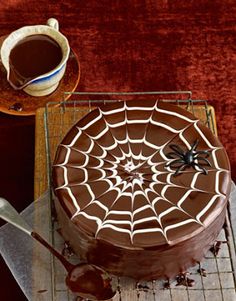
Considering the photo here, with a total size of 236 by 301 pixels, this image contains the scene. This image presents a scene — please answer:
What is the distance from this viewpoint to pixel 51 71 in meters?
1.61

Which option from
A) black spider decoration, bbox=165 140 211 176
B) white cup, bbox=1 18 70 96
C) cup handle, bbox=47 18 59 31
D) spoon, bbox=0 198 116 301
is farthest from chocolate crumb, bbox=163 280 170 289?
cup handle, bbox=47 18 59 31

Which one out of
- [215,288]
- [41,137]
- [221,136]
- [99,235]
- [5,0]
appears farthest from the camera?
[5,0]

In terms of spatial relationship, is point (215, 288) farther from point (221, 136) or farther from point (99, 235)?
point (221, 136)

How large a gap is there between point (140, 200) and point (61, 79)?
545mm

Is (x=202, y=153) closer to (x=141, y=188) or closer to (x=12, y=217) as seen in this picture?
(x=141, y=188)

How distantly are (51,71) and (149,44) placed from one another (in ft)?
1.24

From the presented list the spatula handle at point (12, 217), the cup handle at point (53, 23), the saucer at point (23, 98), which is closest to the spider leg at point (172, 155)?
the spatula handle at point (12, 217)

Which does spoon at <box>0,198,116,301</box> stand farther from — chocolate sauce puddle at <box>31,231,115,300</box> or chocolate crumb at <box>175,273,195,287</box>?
chocolate crumb at <box>175,273,195,287</box>

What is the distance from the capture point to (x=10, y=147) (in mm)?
1721

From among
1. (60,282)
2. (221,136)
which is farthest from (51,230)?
(221,136)

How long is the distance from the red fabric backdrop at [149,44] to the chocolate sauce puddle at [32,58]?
0.44 feet

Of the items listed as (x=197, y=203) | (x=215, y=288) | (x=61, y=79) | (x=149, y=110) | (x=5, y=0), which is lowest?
(x=215, y=288)

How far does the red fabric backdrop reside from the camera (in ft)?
5.92

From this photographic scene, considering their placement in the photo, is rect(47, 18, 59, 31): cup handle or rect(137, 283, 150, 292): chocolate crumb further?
rect(47, 18, 59, 31): cup handle
